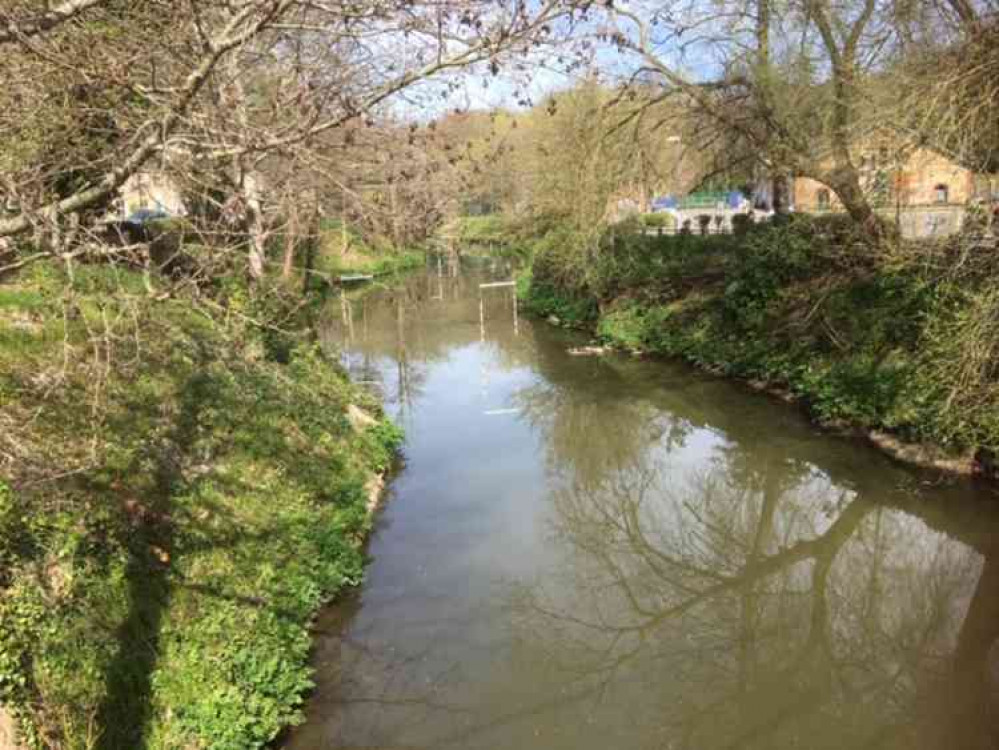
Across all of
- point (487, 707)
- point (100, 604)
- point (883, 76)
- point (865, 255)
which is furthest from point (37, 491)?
point (865, 255)

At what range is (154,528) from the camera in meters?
5.66

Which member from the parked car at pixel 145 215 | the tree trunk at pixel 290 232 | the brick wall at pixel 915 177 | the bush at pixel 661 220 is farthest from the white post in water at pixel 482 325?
the parked car at pixel 145 215

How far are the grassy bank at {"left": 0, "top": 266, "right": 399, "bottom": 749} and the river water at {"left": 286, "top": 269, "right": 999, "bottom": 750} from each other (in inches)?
26.4

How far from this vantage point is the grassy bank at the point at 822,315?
8102 millimetres

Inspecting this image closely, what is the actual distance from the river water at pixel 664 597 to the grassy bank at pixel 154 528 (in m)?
0.67

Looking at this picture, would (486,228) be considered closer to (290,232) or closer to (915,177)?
(915,177)

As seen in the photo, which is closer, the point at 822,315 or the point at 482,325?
the point at 822,315

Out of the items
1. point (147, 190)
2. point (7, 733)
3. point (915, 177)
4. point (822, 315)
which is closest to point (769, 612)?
point (7, 733)

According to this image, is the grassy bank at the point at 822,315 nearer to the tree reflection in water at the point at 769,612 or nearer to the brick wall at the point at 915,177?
the brick wall at the point at 915,177

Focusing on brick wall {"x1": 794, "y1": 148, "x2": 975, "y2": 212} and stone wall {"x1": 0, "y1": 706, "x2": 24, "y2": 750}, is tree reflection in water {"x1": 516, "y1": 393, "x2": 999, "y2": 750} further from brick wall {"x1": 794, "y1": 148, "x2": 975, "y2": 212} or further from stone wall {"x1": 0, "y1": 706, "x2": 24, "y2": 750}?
brick wall {"x1": 794, "y1": 148, "x2": 975, "y2": 212}

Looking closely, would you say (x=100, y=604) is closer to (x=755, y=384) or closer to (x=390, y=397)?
(x=390, y=397)

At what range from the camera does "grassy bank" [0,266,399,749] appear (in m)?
4.14

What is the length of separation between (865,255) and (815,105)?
2616 millimetres

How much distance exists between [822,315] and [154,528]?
11141mm
